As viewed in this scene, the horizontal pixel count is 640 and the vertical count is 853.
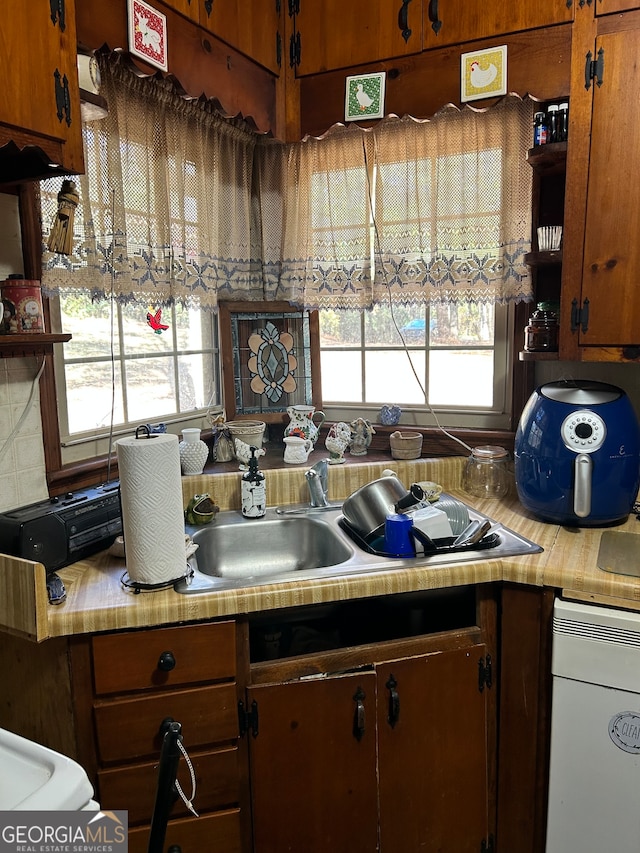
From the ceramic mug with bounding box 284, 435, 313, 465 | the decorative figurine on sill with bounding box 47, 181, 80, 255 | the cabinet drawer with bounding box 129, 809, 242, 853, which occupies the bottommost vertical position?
the cabinet drawer with bounding box 129, 809, 242, 853

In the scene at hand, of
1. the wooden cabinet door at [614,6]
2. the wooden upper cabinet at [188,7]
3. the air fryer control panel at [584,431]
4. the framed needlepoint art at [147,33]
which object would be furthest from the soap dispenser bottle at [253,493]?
the wooden cabinet door at [614,6]

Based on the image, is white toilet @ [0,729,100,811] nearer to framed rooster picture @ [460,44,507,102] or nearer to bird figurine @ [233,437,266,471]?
bird figurine @ [233,437,266,471]

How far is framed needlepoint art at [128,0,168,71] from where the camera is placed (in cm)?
153

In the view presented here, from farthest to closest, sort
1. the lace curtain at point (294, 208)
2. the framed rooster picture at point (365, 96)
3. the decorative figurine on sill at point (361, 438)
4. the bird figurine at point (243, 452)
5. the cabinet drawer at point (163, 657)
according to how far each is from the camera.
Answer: the decorative figurine on sill at point (361, 438) < the bird figurine at point (243, 452) < the framed rooster picture at point (365, 96) < the lace curtain at point (294, 208) < the cabinet drawer at point (163, 657)

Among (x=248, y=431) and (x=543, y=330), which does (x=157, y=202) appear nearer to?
(x=248, y=431)

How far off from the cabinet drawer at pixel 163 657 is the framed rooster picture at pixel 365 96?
5.23 ft

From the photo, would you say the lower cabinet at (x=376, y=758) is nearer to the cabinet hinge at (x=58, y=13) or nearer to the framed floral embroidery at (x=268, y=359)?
the framed floral embroidery at (x=268, y=359)

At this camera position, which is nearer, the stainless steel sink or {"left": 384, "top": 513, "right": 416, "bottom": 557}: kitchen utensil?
{"left": 384, "top": 513, "right": 416, "bottom": 557}: kitchen utensil

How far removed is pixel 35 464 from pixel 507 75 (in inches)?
67.5

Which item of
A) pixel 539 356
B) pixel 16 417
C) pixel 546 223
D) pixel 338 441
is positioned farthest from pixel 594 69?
pixel 16 417

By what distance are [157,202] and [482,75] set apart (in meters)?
1.04

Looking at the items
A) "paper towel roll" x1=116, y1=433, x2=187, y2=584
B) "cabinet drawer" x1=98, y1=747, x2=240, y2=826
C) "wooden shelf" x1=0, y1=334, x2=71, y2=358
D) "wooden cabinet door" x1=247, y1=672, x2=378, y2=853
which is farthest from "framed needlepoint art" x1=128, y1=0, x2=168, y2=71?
"cabinet drawer" x1=98, y1=747, x2=240, y2=826

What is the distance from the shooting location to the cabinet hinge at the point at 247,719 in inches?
55.8

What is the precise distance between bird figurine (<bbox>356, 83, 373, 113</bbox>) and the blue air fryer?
1.06 metres
